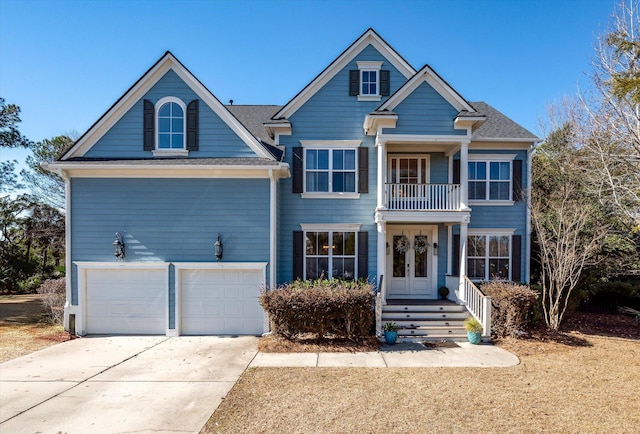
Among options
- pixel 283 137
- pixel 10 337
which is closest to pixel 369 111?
pixel 283 137

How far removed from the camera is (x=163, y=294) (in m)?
10.2

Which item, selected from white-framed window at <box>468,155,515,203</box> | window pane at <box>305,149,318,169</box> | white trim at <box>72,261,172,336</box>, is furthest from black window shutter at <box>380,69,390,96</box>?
white trim at <box>72,261,172,336</box>

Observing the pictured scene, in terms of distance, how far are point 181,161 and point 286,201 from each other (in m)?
3.53

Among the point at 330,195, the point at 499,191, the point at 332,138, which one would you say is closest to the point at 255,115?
the point at 332,138

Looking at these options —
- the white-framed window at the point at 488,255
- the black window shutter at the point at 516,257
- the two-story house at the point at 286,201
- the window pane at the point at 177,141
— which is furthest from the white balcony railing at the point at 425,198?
the window pane at the point at 177,141

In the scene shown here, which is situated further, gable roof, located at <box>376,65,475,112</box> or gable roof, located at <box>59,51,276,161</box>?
gable roof, located at <box>376,65,475,112</box>

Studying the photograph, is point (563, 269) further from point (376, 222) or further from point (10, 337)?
point (10, 337)

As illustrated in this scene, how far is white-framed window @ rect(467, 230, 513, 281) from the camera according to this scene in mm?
12125

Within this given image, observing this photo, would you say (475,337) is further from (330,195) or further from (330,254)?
(330,195)

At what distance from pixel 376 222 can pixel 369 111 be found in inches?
153

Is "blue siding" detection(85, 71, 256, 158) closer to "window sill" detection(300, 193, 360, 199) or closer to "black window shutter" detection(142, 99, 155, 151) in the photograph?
"black window shutter" detection(142, 99, 155, 151)

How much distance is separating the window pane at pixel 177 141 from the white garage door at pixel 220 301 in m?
3.83

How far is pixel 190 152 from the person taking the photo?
34.2 ft

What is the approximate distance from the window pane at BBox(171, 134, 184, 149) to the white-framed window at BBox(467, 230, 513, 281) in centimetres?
1024
